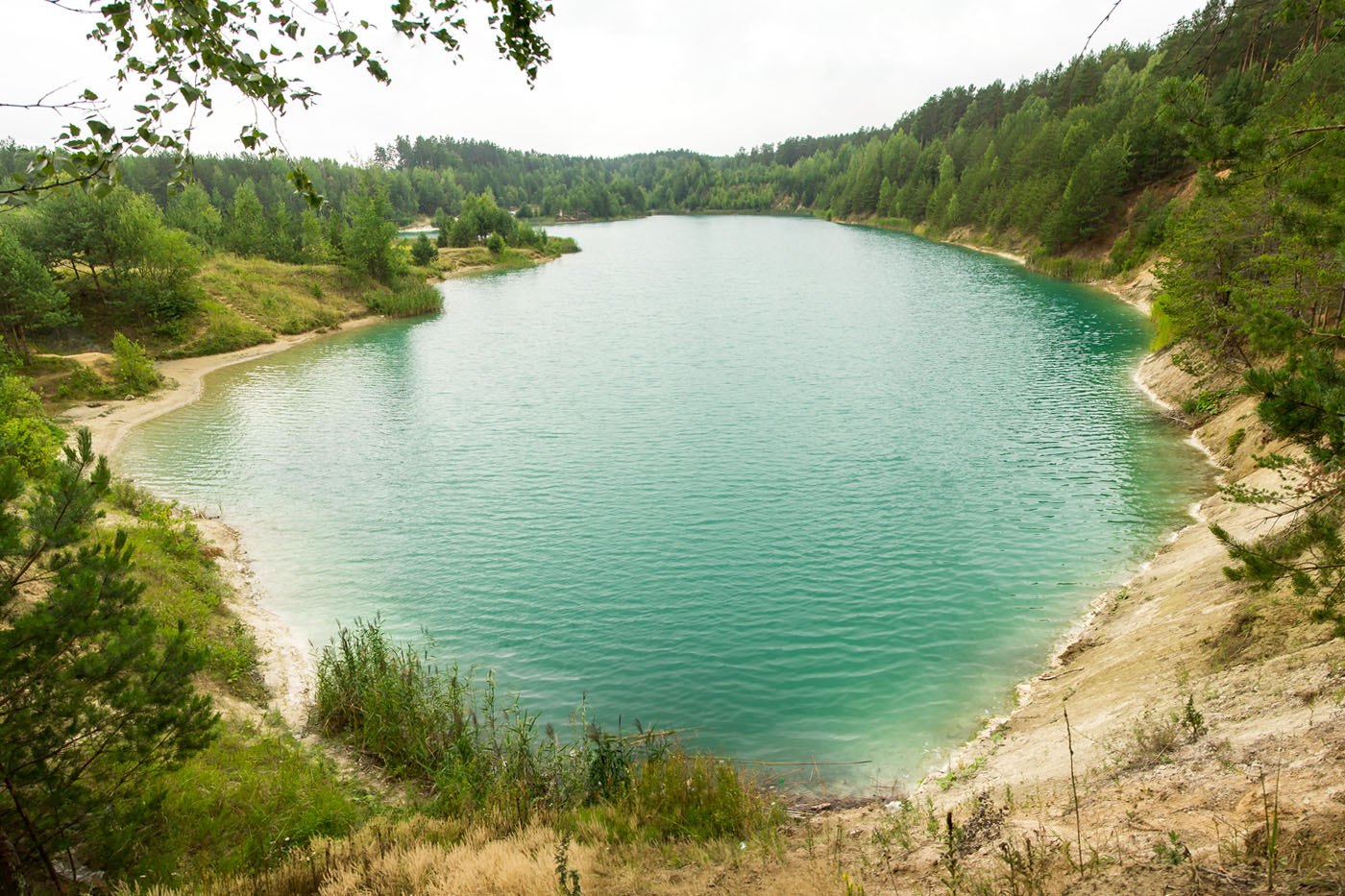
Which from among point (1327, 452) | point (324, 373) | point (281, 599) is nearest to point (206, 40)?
point (1327, 452)

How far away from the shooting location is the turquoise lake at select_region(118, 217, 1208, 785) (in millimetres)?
15797

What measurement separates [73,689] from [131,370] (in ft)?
141

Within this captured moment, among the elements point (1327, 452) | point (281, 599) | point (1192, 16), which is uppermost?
point (1192, 16)

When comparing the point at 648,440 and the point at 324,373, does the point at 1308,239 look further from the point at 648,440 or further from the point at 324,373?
the point at 324,373

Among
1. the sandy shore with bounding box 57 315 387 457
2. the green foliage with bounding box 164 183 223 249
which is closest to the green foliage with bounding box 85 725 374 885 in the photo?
the sandy shore with bounding box 57 315 387 457

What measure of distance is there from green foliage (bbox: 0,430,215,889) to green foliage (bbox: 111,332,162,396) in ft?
134

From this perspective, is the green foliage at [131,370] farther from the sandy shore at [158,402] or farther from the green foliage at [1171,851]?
the green foliage at [1171,851]

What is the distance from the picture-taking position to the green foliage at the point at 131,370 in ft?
136

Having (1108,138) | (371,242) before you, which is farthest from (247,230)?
(1108,138)

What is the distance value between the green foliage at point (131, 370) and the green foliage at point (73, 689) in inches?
1612

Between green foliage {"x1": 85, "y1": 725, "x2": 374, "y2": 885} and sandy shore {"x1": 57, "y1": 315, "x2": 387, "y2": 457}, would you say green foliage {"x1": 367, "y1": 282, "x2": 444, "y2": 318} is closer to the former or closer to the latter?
sandy shore {"x1": 57, "y1": 315, "x2": 387, "y2": 457}

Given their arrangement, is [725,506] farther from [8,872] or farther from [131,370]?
[131,370]

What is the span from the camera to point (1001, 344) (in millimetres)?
47438

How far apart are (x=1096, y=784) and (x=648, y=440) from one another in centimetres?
2380
